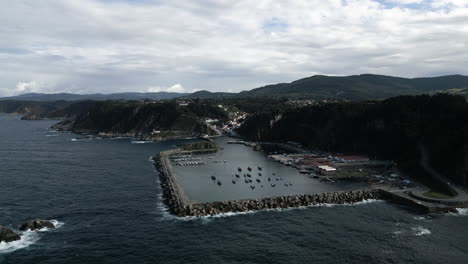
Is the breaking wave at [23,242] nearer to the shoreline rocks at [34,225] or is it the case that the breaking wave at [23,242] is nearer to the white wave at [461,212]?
the shoreline rocks at [34,225]

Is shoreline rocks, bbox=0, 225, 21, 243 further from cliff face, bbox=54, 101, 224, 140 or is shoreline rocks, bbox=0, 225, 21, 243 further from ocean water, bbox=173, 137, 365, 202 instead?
cliff face, bbox=54, 101, 224, 140

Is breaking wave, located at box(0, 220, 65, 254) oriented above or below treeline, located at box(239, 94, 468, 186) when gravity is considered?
below

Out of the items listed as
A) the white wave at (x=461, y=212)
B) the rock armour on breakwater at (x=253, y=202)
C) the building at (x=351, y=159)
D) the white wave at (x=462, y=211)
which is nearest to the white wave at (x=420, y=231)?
the white wave at (x=461, y=212)

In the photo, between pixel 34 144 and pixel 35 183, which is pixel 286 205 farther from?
pixel 34 144

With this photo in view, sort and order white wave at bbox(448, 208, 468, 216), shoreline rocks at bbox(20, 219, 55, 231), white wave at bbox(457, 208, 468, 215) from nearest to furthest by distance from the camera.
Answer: shoreline rocks at bbox(20, 219, 55, 231) < white wave at bbox(448, 208, 468, 216) < white wave at bbox(457, 208, 468, 215)

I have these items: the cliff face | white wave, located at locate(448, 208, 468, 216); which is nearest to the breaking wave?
white wave, located at locate(448, 208, 468, 216)

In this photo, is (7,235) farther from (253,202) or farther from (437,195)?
(437,195)
